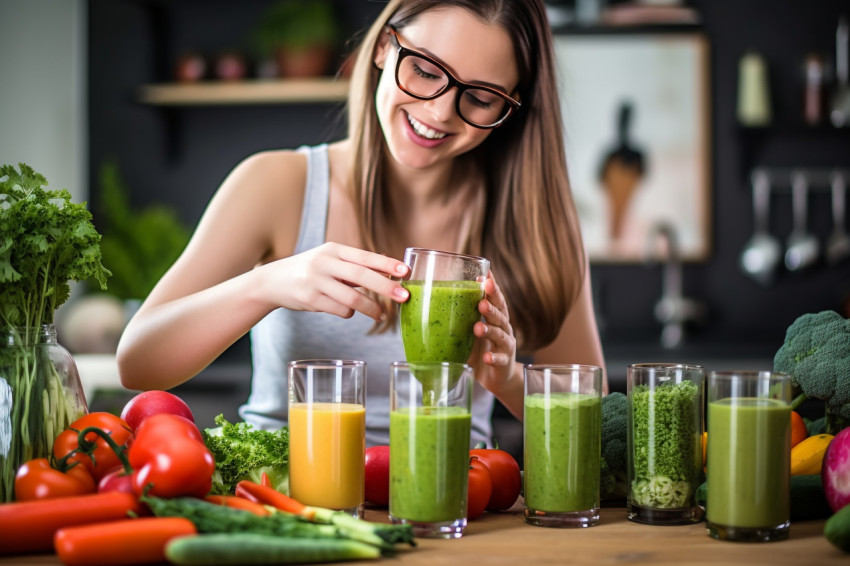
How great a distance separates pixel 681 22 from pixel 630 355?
1600mm

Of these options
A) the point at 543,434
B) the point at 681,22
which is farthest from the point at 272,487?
the point at 681,22

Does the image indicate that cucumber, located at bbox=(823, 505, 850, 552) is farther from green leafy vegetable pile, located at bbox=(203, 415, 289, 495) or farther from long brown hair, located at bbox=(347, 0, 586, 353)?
long brown hair, located at bbox=(347, 0, 586, 353)

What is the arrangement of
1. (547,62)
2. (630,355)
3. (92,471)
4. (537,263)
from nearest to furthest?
(92,471) < (547,62) < (537,263) < (630,355)

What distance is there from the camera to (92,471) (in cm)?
120

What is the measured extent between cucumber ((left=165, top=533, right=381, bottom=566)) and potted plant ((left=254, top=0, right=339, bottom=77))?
342cm

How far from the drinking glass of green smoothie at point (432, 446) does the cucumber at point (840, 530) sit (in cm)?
45

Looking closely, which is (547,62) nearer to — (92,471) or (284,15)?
(92,471)

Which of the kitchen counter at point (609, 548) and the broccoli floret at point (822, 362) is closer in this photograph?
the kitchen counter at point (609, 548)

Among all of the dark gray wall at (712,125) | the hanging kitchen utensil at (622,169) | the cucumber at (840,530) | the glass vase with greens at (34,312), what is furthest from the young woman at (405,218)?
the hanging kitchen utensil at (622,169)

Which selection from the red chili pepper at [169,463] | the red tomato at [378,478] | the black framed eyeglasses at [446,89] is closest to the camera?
the red chili pepper at [169,463]

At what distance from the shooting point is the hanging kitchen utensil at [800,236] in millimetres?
4176

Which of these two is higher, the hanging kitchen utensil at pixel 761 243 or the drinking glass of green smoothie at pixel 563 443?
the hanging kitchen utensil at pixel 761 243

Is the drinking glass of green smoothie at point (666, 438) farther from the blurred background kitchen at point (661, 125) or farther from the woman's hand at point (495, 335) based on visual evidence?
the blurred background kitchen at point (661, 125)

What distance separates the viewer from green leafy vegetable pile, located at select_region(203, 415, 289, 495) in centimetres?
131
